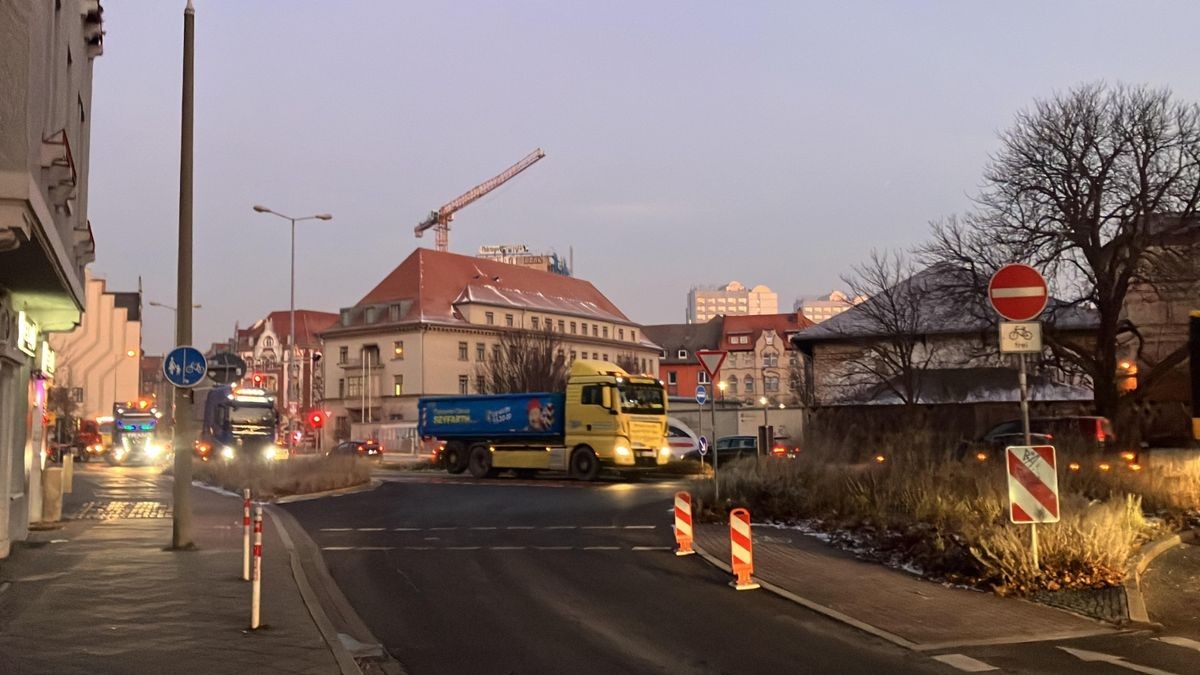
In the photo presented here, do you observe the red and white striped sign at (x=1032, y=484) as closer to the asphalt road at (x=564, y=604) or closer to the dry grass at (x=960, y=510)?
the dry grass at (x=960, y=510)

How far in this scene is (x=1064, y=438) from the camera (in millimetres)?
21375

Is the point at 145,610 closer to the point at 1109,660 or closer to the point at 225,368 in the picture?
the point at 225,368

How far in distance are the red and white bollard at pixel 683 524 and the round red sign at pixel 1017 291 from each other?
16.8 ft

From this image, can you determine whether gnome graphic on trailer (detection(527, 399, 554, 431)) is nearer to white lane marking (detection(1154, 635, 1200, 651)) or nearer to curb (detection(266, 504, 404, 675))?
curb (detection(266, 504, 404, 675))

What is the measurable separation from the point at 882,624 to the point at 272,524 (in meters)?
12.2

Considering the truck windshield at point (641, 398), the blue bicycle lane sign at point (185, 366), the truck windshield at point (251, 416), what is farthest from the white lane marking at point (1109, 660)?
the truck windshield at point (251, 416)

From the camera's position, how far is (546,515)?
70.0 ft

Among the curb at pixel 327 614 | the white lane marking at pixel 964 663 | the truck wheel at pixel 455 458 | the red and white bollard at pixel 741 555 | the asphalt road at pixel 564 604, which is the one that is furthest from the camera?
the truck wheel at pixel 455 458

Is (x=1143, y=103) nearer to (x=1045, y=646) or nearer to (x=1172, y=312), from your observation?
(x=1172, y=312)

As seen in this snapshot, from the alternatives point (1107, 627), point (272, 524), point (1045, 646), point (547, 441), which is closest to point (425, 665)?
point (1045, 646)

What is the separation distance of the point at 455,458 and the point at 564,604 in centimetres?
2810

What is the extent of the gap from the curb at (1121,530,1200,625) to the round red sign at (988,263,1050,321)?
9.94 ft

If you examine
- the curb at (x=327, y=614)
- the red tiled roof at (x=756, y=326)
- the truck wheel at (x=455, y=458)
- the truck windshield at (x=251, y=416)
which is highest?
the red tiled roof at (x=756, y=326)

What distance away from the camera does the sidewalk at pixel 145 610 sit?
8.12 m
